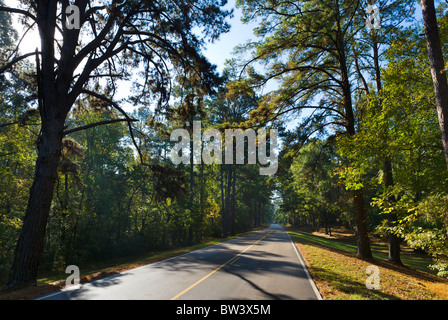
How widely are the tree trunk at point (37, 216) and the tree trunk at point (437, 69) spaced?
1168 cm

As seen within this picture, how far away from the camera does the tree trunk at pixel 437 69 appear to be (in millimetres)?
5828

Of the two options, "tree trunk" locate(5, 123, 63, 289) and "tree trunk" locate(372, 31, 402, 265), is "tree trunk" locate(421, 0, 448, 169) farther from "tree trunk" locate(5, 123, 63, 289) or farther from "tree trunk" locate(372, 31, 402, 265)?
"tree trunk" locate(5, 123, 63, 289)

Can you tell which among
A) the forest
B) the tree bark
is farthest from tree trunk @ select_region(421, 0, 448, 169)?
the tree bark

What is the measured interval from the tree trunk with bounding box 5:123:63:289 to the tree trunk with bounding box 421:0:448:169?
11.7 metres

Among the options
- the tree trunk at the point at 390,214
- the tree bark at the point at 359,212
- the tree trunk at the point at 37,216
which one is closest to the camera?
the tree trunk at the point at 37,216

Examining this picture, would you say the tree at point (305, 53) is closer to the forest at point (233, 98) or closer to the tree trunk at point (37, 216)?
the forest at point (233, 98)

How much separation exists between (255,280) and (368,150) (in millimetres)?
6376

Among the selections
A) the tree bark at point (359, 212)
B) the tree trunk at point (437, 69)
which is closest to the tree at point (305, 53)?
the tree bark at point (359, 212)

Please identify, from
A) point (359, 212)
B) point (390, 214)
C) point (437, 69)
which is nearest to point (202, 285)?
point (437, 69)

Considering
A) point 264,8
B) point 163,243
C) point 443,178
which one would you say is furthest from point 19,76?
point 163,243

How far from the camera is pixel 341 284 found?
7.44 metres

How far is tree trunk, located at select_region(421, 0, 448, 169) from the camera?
19.1 ft
